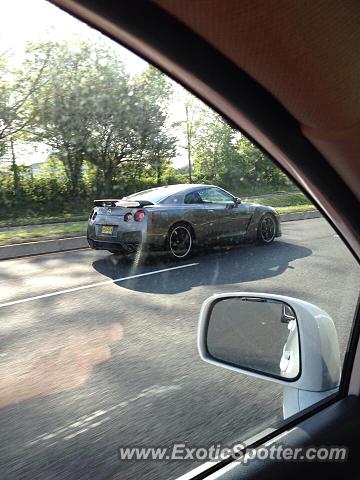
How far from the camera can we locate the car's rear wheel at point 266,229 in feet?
20.2

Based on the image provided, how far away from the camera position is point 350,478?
4.10ft

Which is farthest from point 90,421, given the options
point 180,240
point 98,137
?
point 180,240

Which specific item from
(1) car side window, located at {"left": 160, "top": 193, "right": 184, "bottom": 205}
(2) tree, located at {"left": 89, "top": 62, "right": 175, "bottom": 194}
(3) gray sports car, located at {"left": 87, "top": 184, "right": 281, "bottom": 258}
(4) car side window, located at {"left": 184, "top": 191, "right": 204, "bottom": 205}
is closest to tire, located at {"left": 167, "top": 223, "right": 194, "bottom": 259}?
(3) gray sports car, located at {"left": 87, "top": 184, "right": 281, "bottom": 258}

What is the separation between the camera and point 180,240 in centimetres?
660

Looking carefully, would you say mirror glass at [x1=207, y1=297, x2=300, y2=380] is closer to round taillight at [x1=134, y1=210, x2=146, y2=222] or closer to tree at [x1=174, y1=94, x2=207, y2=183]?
tree at [x1=174, y1=94, x2=207, y2=183]

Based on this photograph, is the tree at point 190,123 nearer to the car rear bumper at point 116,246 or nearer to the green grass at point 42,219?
the green grass at point 42,219

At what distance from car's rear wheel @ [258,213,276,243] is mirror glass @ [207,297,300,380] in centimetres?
434

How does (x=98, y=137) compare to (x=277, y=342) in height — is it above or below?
above

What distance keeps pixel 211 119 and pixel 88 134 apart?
826 mm

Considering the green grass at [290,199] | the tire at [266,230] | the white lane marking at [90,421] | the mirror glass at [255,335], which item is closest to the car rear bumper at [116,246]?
the tire at [266,230]

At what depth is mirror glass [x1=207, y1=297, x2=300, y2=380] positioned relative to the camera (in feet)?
5.22

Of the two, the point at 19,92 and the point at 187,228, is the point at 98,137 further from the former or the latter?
the point at 187,228

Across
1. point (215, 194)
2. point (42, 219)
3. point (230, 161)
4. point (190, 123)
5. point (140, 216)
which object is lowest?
point (140, 216)

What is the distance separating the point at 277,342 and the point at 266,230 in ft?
15.7
